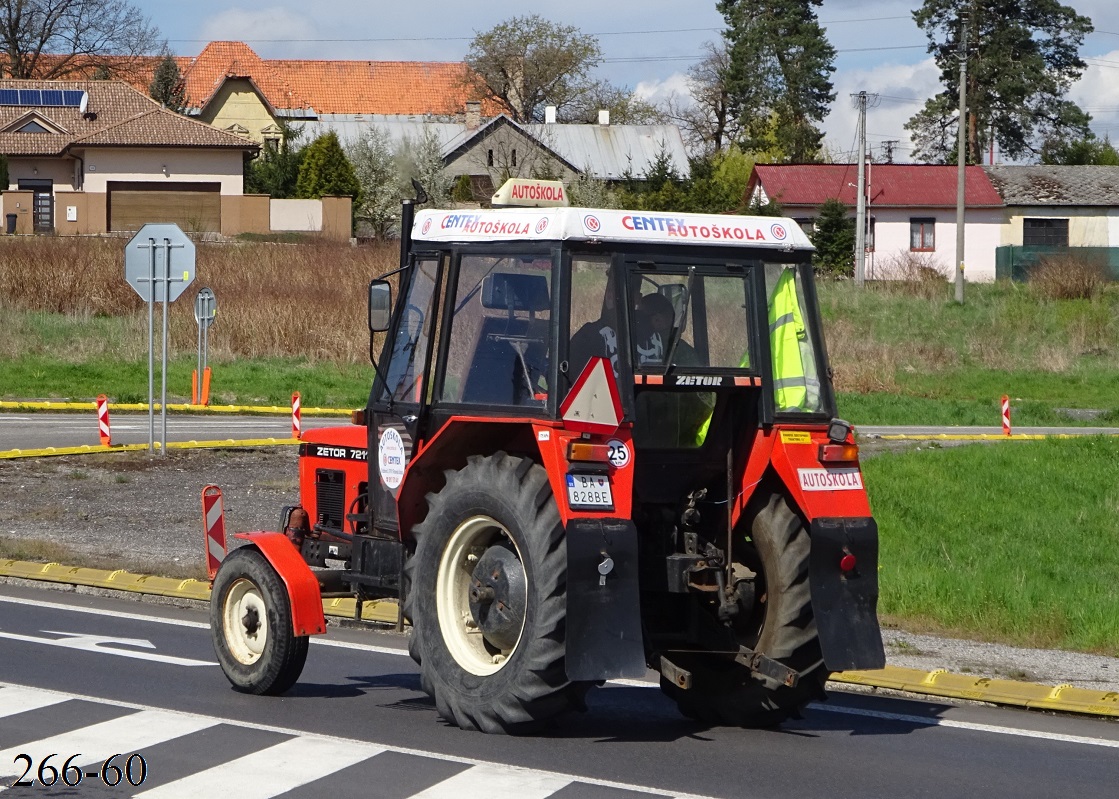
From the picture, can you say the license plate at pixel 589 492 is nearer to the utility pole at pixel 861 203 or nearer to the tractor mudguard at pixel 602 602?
the tractor mudguard at pixel 602 602

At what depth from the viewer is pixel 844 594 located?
25.3 ft

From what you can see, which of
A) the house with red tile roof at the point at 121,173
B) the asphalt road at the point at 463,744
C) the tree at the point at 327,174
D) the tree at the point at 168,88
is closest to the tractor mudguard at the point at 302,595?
the asphalt road at the point at 463,744

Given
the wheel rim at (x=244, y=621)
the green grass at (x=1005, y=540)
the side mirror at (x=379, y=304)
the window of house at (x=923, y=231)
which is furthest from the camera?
the window of house at (x=923, y=231)

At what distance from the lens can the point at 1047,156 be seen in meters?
88.6

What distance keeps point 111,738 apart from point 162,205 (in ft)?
209

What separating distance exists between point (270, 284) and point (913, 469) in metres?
27.4

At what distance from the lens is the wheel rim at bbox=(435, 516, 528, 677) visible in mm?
7559

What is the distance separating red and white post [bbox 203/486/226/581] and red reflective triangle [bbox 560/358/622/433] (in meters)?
5.72

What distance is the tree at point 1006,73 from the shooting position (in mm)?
83750

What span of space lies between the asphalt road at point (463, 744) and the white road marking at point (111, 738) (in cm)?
1

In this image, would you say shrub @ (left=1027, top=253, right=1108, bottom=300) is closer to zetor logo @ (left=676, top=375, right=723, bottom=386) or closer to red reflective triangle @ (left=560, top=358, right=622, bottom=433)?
zetor logo @ (left=676, top=375, right=723, bottom=386)

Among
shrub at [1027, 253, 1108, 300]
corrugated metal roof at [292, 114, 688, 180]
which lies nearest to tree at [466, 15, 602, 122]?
corrugated metal roof at [292, 114, 688, 180]

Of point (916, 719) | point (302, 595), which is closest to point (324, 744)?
point (302, 595)

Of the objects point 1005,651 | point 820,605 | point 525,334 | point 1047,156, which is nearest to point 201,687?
point 525,334
